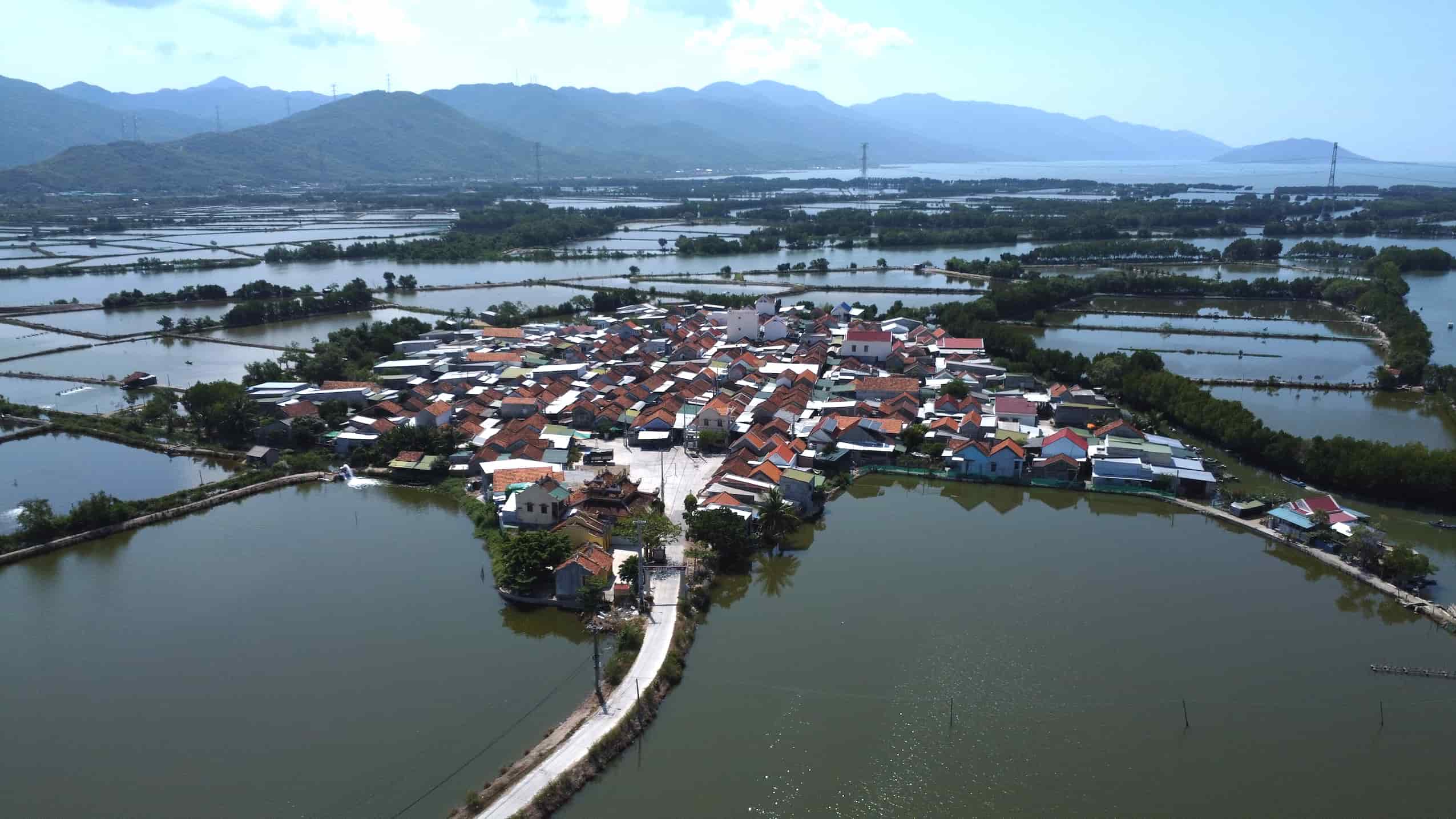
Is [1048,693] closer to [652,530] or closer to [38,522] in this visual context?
[652,530]

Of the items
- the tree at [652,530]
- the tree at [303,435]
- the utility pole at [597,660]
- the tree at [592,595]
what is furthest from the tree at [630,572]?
the tree at [303,435]

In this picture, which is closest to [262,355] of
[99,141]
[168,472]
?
[168,472]

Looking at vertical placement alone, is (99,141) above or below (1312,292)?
above

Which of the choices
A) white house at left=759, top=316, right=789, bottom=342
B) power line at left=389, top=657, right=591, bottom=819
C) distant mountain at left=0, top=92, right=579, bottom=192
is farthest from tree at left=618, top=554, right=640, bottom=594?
distant mountain at left=0, top=92, right=579, bottom=192

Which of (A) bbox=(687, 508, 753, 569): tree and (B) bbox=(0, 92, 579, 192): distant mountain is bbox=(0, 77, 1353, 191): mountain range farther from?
(A) bbox=(687, 508, 753, 569): tree

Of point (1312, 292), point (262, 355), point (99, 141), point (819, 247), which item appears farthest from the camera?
point (99, 141)

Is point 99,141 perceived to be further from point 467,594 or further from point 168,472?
point 467,594

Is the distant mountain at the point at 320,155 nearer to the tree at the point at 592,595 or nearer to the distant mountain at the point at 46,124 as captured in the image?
the distant mountain at the point at 46,124
